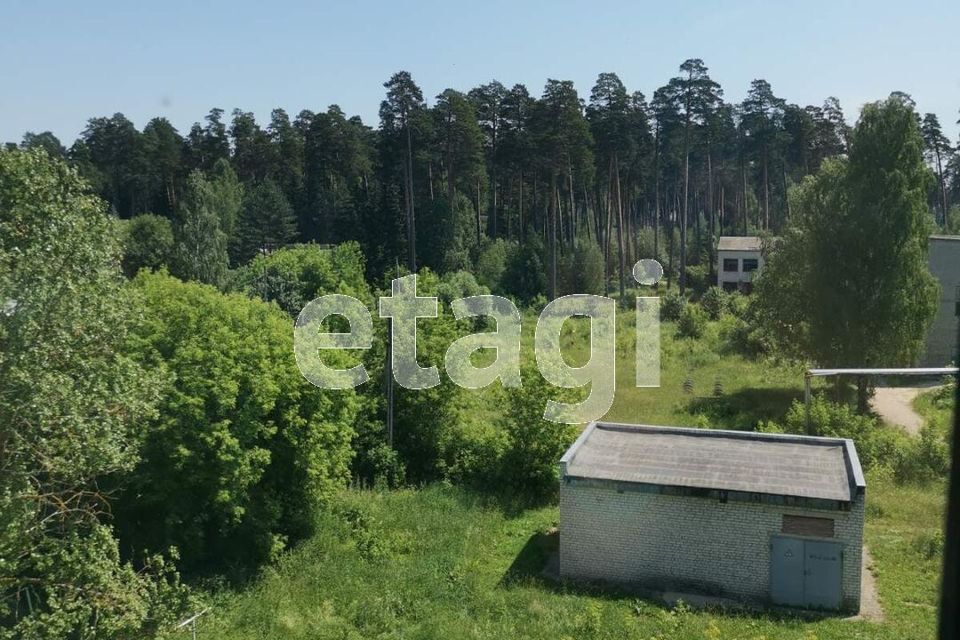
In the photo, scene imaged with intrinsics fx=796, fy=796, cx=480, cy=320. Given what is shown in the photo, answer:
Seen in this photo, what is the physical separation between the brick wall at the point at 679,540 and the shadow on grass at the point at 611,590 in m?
0.23

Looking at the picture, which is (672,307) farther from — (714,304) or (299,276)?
(299,276)

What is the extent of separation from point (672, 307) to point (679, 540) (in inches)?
1144

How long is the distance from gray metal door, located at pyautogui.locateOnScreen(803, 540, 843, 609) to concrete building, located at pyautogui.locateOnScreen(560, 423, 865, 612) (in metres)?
0.02

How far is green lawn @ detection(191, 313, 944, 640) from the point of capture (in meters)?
12.0

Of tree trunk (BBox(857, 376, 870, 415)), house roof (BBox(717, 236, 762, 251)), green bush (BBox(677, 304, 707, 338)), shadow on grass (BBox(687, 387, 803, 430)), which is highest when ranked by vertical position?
house roof (BBox(717, 236, 762, 251))

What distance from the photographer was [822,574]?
12.9m

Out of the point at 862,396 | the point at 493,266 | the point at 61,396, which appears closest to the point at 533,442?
the point at 61,396

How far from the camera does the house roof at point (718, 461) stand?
13.6 m

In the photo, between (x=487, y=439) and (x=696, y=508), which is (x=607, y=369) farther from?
(x=696, y=508)

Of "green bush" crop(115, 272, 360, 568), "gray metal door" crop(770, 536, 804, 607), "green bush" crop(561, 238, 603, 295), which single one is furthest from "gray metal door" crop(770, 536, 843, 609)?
"green bush" crop(561, 238, 603, 295)

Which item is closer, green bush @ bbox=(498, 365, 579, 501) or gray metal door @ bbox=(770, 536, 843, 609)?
gray metal door @ bbox=(770, 536, 843, 609)

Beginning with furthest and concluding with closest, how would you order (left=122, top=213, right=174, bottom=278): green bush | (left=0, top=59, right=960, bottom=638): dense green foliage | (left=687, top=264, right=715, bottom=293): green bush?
(left=687, top=264, right=715, bottom=293): green bush, (left=122, top=213, right=174, bottom=278): green bush, (left=0, top=59, right=960, bottom=638): dense green foliage

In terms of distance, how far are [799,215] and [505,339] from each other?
10310 mm

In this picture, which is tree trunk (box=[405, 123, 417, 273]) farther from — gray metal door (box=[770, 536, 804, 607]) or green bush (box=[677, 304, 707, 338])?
gray metal door (box=[770, 536, 804, 607])
